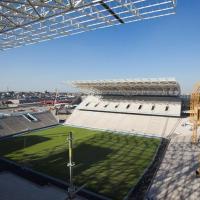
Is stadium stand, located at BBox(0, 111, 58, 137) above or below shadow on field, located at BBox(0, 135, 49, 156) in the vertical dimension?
above

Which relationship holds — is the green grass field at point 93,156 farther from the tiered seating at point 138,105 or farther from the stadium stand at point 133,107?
the tiered seating at point 138,105

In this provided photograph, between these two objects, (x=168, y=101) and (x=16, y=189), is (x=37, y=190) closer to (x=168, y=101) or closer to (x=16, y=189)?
(x=16, y=189)

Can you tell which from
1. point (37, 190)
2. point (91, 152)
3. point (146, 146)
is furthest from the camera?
point (146, 146)

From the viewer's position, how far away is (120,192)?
16.4 meters

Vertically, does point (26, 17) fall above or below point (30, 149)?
above

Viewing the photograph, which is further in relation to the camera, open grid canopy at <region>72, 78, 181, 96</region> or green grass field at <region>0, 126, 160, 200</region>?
open grid canopy at <region>72, 78, 181, 96</region>

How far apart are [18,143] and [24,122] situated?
39.2 feet

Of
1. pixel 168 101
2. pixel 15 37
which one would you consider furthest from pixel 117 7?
pixel 168 101

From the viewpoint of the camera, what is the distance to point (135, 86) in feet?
145

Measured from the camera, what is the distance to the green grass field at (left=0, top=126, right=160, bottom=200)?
1828 centimetres

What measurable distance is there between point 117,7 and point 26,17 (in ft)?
15.4

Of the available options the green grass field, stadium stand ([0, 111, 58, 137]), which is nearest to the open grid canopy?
stadium stand ([0, 111, 58, 137])

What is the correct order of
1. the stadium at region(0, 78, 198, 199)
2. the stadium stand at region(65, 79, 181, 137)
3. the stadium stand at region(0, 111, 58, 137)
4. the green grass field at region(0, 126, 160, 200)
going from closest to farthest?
the green grass field at region(0, 126, 160, 200)
the stadium at region(0, 78, 198, 199)
the stadium stand at region(0, 111, 58, 137)
the stadium stand at region(65, 79, 181, 137)

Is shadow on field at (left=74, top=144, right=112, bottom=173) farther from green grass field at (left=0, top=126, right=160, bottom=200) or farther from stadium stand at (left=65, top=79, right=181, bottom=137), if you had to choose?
stadium stand at (left=65, top=79, right=181, bottom=137)
